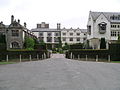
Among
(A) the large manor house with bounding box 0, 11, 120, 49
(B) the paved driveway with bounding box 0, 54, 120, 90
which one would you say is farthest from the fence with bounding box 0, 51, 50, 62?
(A) the large manor house with bounding box 0, 11, 120, 49

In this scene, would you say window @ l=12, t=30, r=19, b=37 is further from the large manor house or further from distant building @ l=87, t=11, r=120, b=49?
distant building @ l=87, t=11, r=120, b=49

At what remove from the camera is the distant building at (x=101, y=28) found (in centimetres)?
5441

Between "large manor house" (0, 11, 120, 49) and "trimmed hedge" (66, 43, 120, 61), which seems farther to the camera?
"large manor house" (0, 11, 120, 49)

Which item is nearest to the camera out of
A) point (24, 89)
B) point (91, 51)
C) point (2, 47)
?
point (24, 89)

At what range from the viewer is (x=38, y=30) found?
9156 centimetres

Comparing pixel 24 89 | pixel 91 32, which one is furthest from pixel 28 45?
pixel 24 89

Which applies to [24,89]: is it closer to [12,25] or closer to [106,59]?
[106,59]

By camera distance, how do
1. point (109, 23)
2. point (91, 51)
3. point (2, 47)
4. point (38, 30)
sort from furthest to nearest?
point (38, 30), point (109, 23), point (91, 51), point (2, 47)

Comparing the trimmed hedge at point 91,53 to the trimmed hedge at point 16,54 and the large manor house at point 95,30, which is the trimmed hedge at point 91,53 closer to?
the trimmed hedge at point 16,54

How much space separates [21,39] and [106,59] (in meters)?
32.0

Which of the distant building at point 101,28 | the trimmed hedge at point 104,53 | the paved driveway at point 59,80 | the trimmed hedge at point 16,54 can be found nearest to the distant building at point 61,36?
the distant building at point 101,28

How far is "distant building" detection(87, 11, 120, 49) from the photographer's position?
54.4m

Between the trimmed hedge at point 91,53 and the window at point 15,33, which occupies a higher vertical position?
the window at point 15,33

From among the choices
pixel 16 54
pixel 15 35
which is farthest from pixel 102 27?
pixel 16 54
